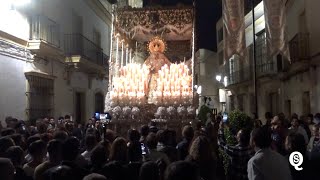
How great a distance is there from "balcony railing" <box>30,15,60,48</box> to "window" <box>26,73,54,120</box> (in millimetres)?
1434

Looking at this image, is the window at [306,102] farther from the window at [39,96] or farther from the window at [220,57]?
the window at [220,57]

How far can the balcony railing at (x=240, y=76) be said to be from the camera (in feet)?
89.7

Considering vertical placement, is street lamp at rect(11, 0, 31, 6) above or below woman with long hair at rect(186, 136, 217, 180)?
above

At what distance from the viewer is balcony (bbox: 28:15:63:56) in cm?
1455

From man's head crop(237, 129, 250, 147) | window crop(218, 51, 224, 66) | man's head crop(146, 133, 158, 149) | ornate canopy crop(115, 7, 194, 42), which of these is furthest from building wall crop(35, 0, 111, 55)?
window crop(218, 51, 224, 66)

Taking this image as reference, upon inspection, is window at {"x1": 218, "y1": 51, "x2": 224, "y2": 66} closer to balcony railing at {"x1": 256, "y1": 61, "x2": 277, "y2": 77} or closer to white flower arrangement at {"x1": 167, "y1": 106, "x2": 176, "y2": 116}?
balcony railing at {"x1": 256, "y1": 61, "x2": 277, "y2": 77}

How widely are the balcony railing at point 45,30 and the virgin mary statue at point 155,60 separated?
162 inches

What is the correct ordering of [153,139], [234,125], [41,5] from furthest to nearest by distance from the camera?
[41,5], [234,125], [153,139]

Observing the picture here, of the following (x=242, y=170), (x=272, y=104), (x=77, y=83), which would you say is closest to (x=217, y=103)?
(x=272, y=104)

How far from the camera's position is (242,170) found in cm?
595

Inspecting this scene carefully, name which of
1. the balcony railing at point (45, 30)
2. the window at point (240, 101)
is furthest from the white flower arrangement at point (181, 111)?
the window at point (240, 101)

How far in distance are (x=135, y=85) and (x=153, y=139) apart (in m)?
6.18

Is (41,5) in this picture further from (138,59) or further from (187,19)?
(187,19)

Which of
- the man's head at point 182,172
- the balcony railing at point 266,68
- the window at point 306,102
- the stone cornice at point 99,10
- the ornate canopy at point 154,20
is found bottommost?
the man's head at point 182,172
